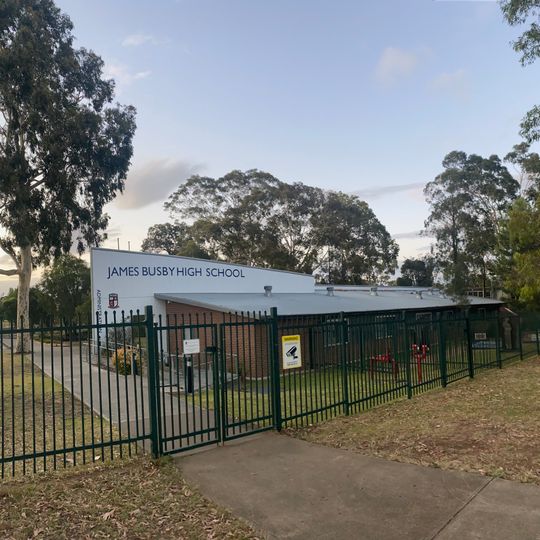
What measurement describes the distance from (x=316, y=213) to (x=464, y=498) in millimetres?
43099

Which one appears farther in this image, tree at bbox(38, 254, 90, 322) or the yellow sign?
tree at bbox(38, 254, 90, 322)

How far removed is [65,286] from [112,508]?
1515 inches

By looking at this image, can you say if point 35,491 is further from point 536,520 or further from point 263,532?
point 536,520

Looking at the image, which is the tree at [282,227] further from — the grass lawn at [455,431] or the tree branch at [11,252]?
the grass lawn at [455,431]

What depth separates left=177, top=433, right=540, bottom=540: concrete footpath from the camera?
161 inches

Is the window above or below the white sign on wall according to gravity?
below

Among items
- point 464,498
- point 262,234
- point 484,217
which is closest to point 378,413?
point 464,498

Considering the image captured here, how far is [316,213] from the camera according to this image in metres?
47.0

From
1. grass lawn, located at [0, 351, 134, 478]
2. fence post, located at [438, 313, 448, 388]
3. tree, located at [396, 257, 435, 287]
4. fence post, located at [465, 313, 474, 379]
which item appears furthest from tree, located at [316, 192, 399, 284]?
grass lawn, located at [0, 351, 134, 478]

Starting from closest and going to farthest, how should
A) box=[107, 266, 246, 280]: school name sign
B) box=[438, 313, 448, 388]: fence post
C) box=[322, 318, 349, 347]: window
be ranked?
1. box=[322, 318, 349, 347]: window
2. box=[438, 313, 448, 388]: fence post
3. box=[107, 266, 246, 280]: school name sign

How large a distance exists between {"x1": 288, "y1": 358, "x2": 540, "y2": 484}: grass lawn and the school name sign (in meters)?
14.6

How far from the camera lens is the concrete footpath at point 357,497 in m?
4.08

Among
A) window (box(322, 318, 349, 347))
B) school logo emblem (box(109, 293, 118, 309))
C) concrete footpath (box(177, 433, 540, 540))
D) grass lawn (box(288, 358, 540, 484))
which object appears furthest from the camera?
school logo emblem (box(109, 293, 118, 309))

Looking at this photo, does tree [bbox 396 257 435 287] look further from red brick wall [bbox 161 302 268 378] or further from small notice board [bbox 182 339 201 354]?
small notice board [bbox 182 339 201 354]
